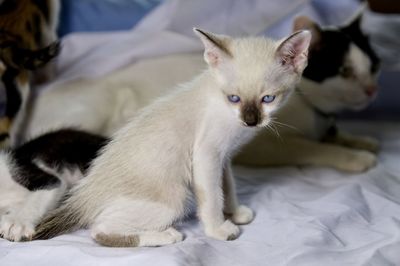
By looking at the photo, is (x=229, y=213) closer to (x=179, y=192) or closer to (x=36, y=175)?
(x=179, y=192)

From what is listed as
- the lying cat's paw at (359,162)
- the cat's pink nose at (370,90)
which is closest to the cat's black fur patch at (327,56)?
the cat's pink nose at (370,90)

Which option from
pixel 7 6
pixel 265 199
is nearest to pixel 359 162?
pixel 265 199

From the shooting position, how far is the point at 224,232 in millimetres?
1229

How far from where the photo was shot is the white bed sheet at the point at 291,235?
44.1 inches

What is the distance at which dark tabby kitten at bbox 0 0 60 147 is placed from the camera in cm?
165

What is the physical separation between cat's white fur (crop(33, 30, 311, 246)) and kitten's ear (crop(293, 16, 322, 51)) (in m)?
0.58

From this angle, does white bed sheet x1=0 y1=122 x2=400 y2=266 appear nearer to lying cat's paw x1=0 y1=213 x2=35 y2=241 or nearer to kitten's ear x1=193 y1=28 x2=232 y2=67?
lying cat's paw x1=0 y1=213 x2=35 y2=241

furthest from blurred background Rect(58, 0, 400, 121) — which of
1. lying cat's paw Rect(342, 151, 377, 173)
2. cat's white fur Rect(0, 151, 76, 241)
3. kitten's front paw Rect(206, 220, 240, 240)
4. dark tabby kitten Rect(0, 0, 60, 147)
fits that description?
kitten's front paw Rect(206, 220, 240, 240)

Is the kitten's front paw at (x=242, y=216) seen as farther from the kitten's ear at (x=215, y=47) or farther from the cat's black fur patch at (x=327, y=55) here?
the cat's black fur patch at (x=327, y=55)

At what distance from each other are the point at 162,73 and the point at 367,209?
811mm

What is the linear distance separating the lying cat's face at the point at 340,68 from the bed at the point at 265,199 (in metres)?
0.23

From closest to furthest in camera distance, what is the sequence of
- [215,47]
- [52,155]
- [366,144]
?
[215,47]
[52,155]
[366,144]

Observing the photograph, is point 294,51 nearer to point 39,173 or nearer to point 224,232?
point 224,232

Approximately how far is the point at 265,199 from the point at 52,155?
1.83 ft
